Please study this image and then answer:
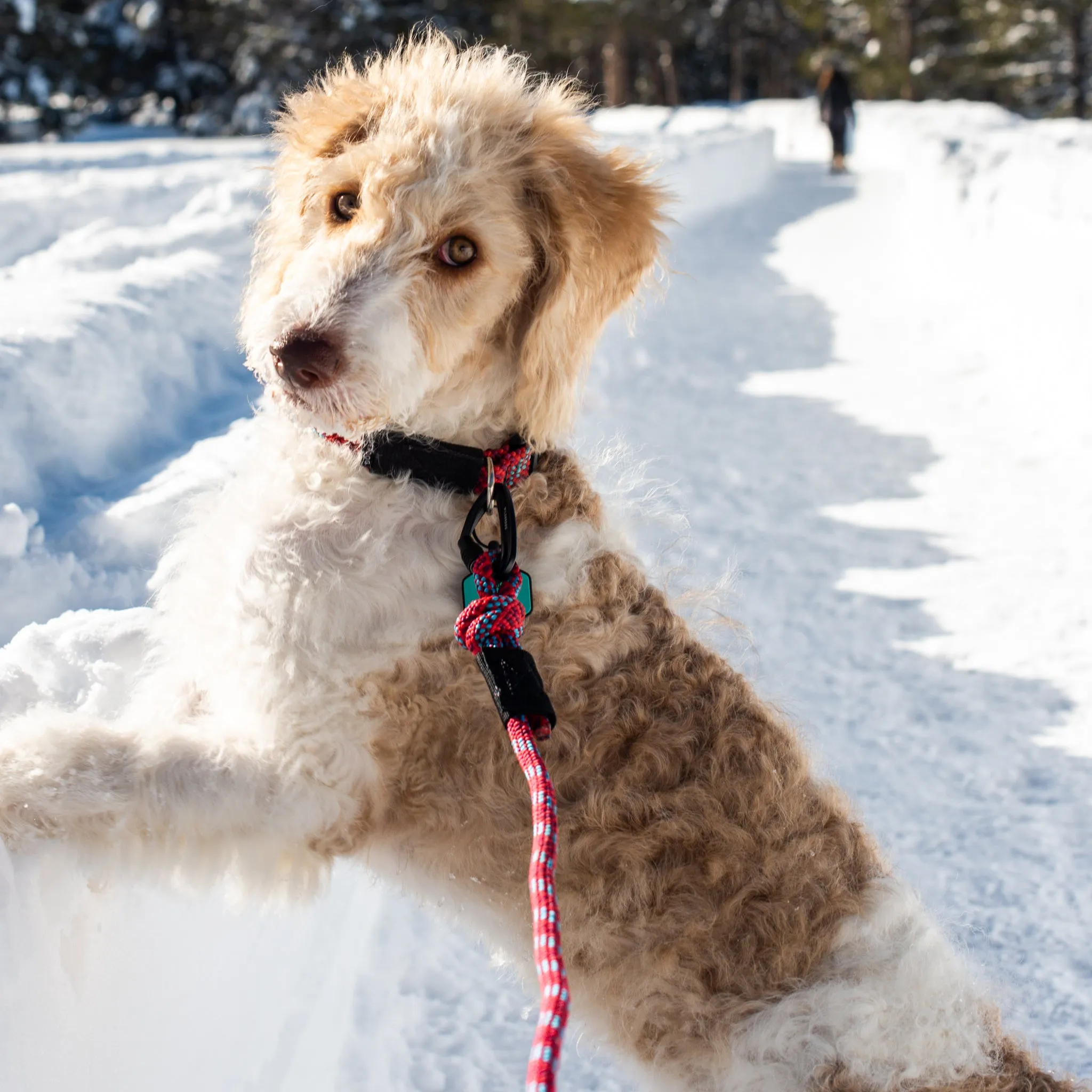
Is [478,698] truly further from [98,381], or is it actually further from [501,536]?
[98,381]

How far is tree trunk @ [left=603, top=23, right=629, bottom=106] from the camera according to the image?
45.4 meters

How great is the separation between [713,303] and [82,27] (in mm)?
30718

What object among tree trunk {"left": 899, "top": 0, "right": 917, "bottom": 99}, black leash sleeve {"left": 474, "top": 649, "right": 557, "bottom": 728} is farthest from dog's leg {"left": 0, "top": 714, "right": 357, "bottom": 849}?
tree trunk {"left": 899, "top": 0, "right": 917, "bottom": 99}

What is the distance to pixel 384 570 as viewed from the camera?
2.21m

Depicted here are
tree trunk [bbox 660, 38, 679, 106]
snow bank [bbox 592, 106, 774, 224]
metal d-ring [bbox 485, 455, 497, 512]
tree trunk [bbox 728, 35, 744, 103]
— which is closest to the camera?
metal d-ring [bbox 485, 455, 497, 512]

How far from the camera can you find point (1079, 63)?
4053cm

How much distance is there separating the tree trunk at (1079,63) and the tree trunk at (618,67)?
56.2 ft

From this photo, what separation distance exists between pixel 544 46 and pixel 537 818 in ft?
158

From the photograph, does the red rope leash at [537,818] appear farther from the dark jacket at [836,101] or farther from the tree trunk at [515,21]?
the tree trunk at [515,21]

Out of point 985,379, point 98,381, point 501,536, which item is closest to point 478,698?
point 501,536

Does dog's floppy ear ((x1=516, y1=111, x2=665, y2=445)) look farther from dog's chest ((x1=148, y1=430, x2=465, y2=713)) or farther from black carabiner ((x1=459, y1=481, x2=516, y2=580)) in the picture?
dog's chest ((x1=148, y1=430, x2=465, y2=713))

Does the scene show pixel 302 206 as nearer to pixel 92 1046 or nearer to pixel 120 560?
pixel 120 560

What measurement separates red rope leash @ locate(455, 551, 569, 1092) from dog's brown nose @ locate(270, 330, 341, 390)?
1.56 feet

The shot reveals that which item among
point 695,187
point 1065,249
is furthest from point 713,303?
point 695,187
